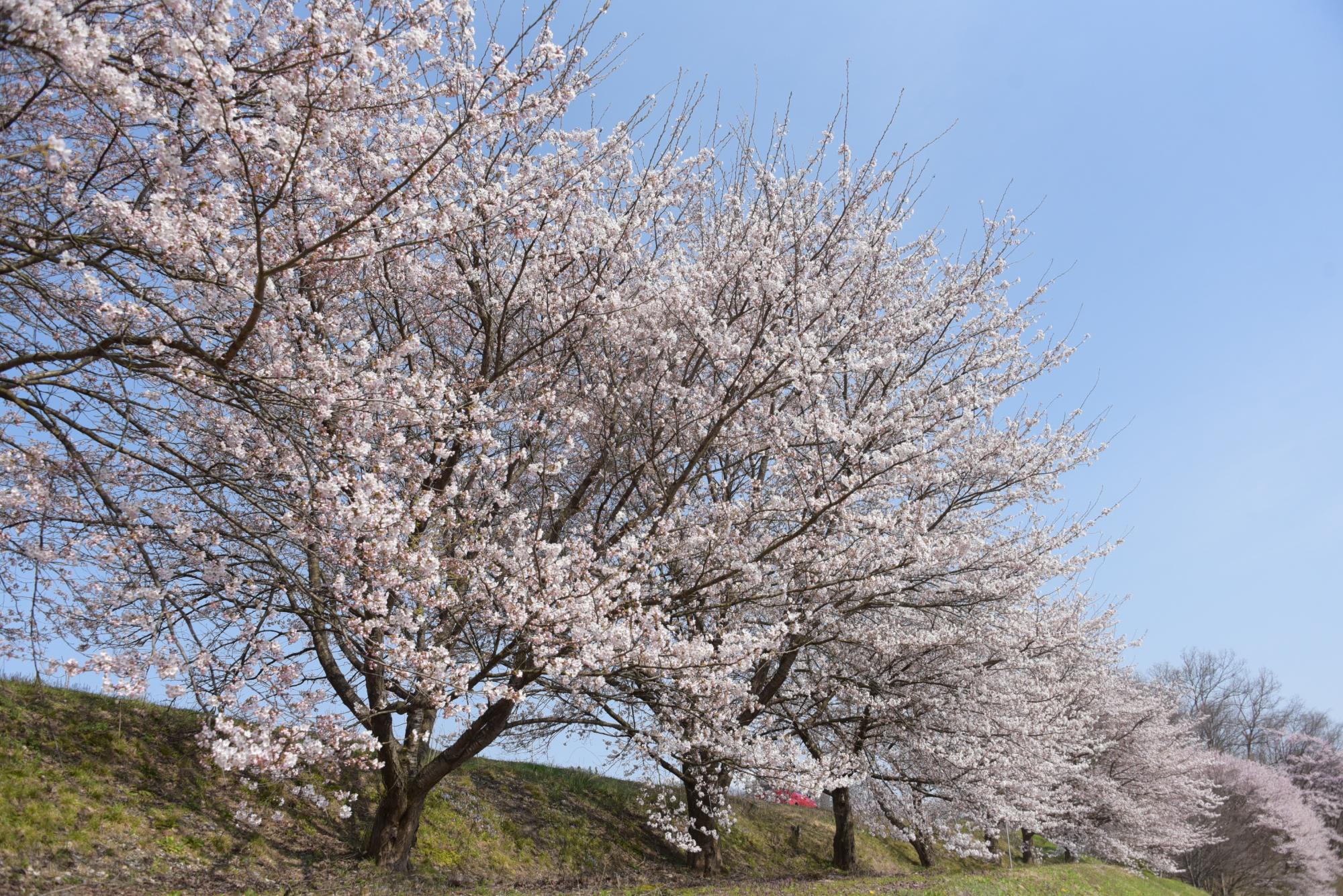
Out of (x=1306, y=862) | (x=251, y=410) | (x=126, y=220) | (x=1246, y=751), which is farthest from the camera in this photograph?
(x=1246, y=751)

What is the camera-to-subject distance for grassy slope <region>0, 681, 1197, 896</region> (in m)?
7.62

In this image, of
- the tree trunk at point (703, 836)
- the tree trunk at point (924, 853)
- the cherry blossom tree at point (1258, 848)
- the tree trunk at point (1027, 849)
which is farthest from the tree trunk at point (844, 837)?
the cherry blossom tree at point (1258, 848)

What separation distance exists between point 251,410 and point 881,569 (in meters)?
6.74

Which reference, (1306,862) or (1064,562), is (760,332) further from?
(1306,862)

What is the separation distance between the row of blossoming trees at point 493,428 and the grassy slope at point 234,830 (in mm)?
910

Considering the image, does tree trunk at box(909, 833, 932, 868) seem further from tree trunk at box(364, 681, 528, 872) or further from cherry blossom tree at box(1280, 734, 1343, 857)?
cherry blossom tree at box(1280, 734, 1343, 857)

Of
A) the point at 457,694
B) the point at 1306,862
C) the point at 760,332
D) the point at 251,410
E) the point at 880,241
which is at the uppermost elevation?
the point at 880,241

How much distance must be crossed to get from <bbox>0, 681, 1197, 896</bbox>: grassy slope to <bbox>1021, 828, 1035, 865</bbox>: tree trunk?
12.3m

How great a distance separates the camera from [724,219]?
11477 millimetres

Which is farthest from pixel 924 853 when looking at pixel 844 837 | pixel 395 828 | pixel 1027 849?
pixel 395 828

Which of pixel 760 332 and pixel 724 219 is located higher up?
pixel 724 219

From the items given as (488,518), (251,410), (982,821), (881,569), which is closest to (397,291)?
(488,518)

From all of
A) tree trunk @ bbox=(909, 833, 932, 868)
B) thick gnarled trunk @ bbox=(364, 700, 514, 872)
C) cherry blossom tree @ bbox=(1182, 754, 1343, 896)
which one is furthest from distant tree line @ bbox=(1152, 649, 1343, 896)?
thick gnarled trunk @ bbox=(364, 700, 514, 872)

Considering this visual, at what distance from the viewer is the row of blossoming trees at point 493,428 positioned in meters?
5.41
